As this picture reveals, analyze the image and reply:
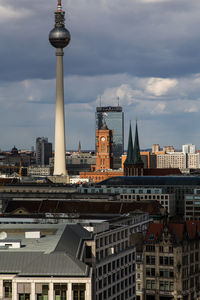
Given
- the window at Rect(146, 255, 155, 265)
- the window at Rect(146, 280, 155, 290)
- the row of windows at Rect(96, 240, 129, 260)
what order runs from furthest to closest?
1. the window at Rect(146, 255, 155, 265)
2. the window at Rect(146, 280, 155, 290)
3. the row of windows at Rect(96, 240, 129, 260)

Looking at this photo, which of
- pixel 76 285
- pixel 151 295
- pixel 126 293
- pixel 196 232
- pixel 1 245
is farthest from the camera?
pixel 196 232

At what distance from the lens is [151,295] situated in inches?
5689

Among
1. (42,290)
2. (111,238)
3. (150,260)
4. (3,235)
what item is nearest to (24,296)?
(42,290)

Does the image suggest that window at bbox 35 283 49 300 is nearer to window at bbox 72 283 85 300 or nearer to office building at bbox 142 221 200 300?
window at bbox 72 283 85 300

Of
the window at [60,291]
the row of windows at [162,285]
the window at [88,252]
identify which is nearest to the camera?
the window at [60,291]

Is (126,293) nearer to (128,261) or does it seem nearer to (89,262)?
(128,261)

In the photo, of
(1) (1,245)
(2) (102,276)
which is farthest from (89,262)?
(1) (1,245)

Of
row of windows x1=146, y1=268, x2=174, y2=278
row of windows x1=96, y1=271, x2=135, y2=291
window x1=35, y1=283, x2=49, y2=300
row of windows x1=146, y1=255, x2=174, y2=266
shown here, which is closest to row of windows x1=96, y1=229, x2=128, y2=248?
row of windows x1=96, y1=271, x2=135, y2=291

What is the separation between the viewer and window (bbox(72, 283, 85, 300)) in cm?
8969

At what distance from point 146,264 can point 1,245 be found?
49388 mm

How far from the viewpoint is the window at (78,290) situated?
89688mm

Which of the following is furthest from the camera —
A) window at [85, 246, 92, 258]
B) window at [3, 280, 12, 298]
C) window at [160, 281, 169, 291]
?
window at [160, 281, 169, 291]

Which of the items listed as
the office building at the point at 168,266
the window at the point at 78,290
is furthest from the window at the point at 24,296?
the office building at the point at 168,266

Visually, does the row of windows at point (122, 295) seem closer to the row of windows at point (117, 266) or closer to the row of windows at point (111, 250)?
the row of windows at point (117, 266)
